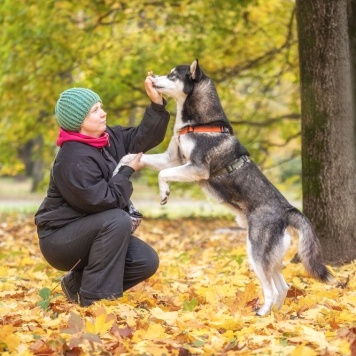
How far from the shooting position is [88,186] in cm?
475

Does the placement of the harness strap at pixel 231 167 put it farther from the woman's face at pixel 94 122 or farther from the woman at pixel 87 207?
the woman's face at pixel 94 122

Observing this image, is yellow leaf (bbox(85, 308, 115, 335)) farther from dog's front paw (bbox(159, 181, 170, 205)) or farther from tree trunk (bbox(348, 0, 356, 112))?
tree trunk (bbox(348, 0, 356, 112))

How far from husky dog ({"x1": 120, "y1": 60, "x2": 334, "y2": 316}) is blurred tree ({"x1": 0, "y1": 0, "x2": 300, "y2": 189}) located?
5520 millimetres

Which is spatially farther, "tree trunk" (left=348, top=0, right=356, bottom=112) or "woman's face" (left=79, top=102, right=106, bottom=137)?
"tree trunk" (left=348, top=0, right=356, bottom=112)

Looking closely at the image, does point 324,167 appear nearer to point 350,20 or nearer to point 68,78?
point 350,20

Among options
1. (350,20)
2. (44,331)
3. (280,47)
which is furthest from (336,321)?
(280,47)

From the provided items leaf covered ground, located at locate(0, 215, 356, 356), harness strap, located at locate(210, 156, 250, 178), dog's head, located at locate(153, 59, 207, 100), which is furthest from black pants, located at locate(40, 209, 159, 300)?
dog's head, located at locate(153, 59, 207, 100)

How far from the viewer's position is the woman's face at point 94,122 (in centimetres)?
492

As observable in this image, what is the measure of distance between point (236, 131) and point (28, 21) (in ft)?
13.5

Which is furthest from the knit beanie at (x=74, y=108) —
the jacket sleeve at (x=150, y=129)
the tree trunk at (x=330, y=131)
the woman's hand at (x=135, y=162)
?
the tree trunk at (x=330, y=131)

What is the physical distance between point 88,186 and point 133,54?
819 centimetres

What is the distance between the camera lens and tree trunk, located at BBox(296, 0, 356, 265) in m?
7.29

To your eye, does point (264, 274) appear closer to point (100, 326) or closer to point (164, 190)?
point (164, 190)

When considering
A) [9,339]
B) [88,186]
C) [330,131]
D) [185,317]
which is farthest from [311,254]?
[330,131]
